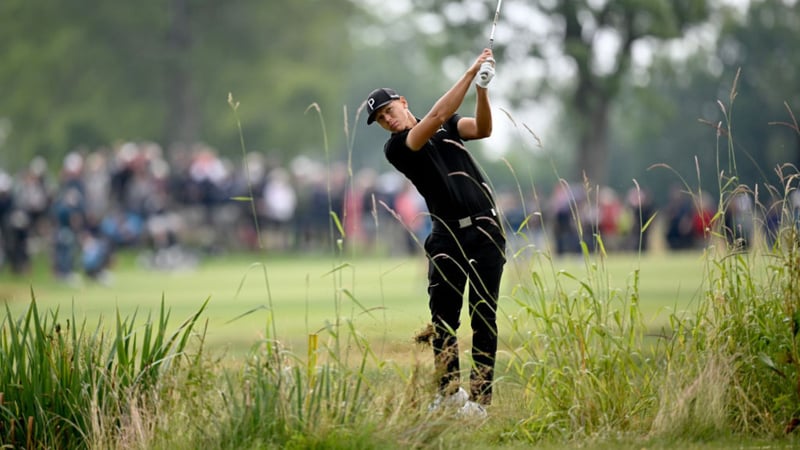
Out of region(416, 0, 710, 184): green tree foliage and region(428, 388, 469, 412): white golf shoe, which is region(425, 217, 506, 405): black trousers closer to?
region(428, 388, 469, 412): white golf shoe

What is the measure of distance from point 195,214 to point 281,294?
13.5 metres

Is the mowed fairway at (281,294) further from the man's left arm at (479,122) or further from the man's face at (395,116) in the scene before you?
the man's face at (395,116)

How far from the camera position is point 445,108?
7926 millimetres

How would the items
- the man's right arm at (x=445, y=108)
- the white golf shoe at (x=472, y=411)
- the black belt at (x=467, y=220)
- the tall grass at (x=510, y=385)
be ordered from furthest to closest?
the black belt at (x=467, y=220) < the man's right arm at (x=445, y=108) < the white golf shoe at (x=472, y=411) < the tall grass at (x=510, y=385)

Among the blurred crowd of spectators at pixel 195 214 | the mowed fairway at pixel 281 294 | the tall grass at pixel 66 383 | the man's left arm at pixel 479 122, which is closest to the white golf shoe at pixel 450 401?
the mowed fairway at pixel 281 294

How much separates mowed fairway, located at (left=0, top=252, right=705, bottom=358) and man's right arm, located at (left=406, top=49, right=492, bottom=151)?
1.03 meters

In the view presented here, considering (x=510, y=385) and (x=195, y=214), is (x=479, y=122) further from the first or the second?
(x=195, y=214)

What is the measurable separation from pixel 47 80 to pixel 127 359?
42.6 metres

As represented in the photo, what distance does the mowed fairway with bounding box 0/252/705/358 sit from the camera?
1348 centimetres

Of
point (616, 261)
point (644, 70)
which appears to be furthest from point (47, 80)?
point (616, 261)

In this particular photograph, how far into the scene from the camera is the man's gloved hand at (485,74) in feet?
25.7

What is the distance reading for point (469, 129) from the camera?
8344 millimetres

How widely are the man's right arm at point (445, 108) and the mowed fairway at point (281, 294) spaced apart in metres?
1.03

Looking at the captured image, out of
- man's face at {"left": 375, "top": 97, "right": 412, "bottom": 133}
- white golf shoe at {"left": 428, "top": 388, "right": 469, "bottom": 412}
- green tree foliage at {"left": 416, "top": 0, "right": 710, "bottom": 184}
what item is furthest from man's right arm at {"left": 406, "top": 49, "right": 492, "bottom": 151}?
green tree foliage at {"left": 416, "top": 0, "right": 710, "bottom": 184}
